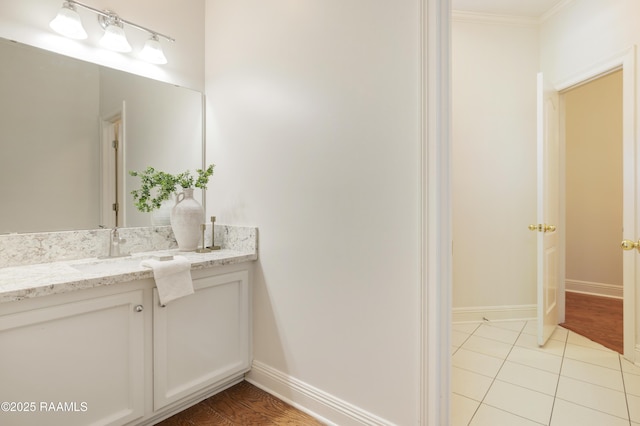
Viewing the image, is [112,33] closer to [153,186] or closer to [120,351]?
[153,186]

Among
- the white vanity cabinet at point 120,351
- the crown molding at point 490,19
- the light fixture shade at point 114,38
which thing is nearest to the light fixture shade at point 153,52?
the light fixture shade at point 114,38

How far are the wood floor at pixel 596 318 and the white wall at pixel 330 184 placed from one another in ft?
7.29

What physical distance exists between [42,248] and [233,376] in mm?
1206

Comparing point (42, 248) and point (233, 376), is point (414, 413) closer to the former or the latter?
point (233, 376)

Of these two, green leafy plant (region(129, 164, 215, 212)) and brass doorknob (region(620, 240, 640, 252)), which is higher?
green leafy plant (region(129, 164, 215, 212))

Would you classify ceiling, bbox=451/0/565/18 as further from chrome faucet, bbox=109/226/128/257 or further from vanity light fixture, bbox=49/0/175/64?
chrome faucet, bbox=109/226/128/257

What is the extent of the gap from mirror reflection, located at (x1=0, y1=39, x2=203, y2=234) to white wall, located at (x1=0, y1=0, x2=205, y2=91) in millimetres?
52

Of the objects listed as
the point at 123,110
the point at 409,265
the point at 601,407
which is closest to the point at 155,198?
the point at 123,110

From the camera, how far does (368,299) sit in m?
1.50

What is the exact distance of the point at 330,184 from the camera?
162cm

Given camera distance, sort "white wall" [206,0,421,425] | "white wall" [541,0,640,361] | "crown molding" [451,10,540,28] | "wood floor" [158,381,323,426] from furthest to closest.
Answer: "crown molding" [451,10,540,28], "white wall" [541,0,640,361], "wood floor" [158,381,323,426], "white wall" [206,0,421,425]

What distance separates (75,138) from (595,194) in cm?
513

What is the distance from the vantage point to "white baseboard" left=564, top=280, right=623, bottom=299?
3766mm

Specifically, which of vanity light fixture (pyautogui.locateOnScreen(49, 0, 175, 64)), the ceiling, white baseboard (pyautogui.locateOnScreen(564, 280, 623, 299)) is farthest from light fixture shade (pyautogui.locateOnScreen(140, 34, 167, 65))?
white baseboard (pyautogui.locateOnScreen(564, 280, 623, 299))
